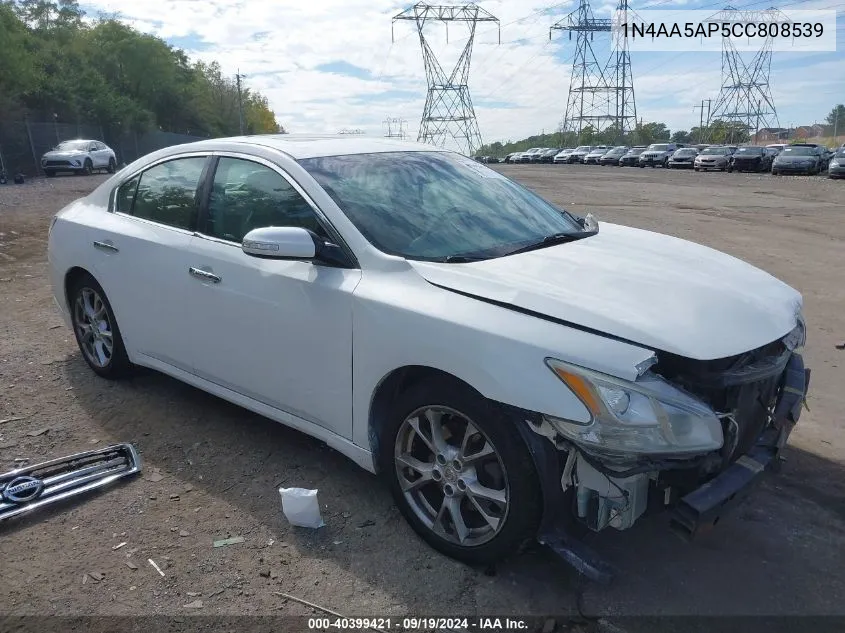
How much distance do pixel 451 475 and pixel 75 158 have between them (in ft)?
97.4

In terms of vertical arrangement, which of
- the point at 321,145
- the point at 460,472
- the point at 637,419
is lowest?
the point at 460,472

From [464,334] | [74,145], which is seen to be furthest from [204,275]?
[74,145]

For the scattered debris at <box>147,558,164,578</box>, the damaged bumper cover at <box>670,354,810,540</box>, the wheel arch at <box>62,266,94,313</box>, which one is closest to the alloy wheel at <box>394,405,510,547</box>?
the damaged bumper cover at <box>670,354,810,540</box>

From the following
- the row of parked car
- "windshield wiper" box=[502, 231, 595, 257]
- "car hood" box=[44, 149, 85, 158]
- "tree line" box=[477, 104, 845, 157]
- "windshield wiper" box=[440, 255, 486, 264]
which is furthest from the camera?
"tree line" box=[477, 104, 845, 157]

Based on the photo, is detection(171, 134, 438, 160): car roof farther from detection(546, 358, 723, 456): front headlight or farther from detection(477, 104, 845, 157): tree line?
detection(477, 104, 845, 157): tree line

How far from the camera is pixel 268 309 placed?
3.30 metres

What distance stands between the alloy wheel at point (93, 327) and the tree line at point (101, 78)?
3426 cm

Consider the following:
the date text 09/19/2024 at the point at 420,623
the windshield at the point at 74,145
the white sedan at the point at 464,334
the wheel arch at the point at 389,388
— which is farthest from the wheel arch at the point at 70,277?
the windshield at the point at 74,145

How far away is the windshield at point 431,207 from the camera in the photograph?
3.16m

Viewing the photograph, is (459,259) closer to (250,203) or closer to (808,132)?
(250,203)

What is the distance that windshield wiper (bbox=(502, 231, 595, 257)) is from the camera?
3227 mm

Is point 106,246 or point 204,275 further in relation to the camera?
point 106,246

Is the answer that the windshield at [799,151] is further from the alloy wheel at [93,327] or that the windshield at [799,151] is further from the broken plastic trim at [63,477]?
the broken plastic trim at [63,477]

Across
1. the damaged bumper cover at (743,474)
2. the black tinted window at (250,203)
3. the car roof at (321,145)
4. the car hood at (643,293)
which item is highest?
the car roof at (321,145)
